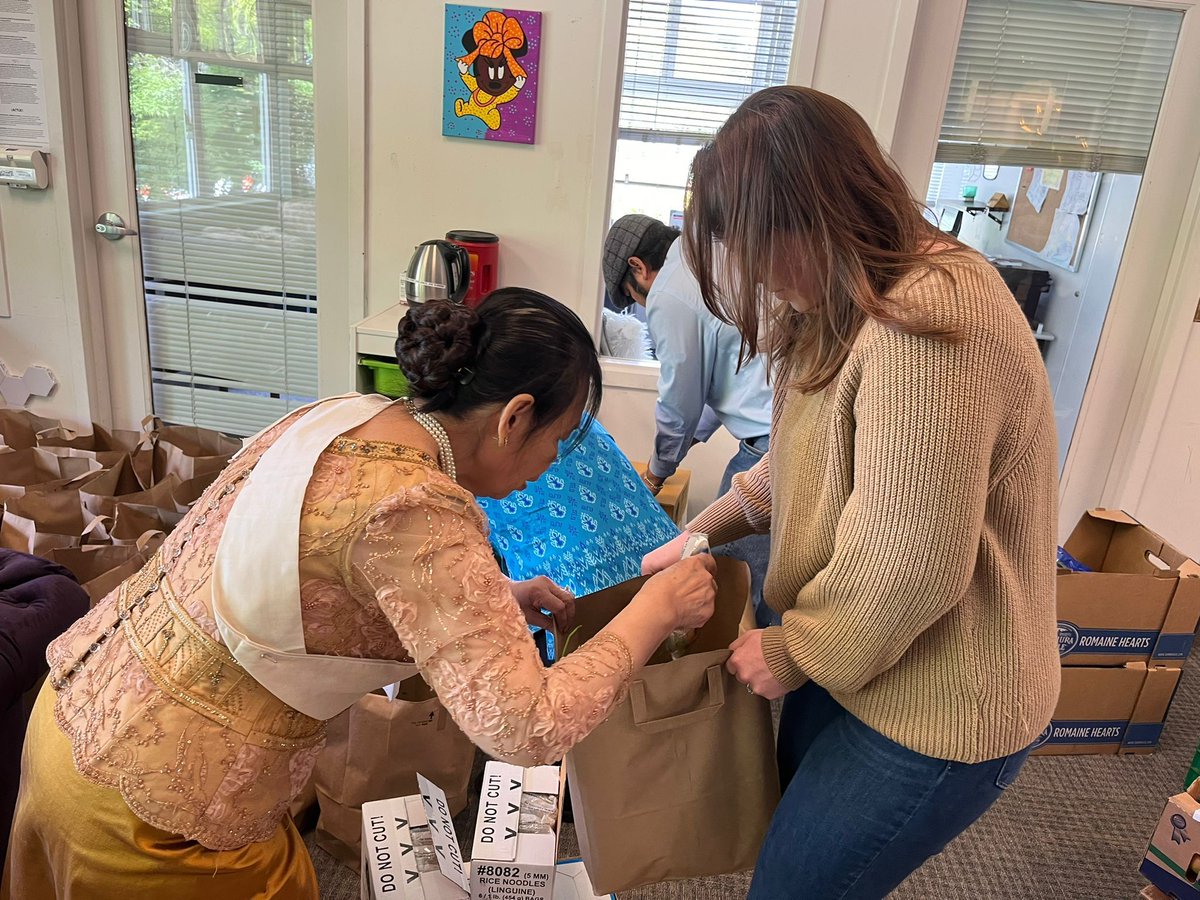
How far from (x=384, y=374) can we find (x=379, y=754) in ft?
3.74

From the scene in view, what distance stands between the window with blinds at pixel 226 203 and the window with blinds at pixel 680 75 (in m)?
0.99

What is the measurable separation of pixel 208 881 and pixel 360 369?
1658 mm

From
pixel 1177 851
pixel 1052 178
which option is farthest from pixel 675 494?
pixel 1052 178

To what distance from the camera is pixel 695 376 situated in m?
2.11

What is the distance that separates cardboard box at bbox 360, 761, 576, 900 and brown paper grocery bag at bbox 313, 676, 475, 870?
0.58 feet

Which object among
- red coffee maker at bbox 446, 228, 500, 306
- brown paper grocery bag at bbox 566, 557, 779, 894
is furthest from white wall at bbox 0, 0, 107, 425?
brown paper grocery bag at bbox 566, 557, 779, 894

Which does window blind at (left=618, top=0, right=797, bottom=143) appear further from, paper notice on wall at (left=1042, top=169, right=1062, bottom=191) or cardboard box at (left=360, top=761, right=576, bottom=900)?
cardboard box at (left=360, top=761, right=576, bottom=900)

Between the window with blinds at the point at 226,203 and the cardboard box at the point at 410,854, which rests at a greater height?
the window with blinds at the point at 226,203

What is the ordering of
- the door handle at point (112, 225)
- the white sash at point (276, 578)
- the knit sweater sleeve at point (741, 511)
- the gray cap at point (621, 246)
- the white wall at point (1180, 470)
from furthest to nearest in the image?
1. the door handle at point (112, 225)
2. the white wall at point (1180, 470)
3. the gray cap at point (621, 246)
4. the knit sweater sleeve at point (741, 511)
5. the white sash at point (276, 578)

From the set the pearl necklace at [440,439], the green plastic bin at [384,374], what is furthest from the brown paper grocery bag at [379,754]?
the green plastic bin at [384,374]

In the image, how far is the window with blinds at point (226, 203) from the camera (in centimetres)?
271

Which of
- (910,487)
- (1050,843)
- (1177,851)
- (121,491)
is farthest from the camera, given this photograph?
(121,491)

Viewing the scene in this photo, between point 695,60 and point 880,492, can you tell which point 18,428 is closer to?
point 695,60

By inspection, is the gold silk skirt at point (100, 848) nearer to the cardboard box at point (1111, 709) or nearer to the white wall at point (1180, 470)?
the cardboard box at point (1111, 709)
